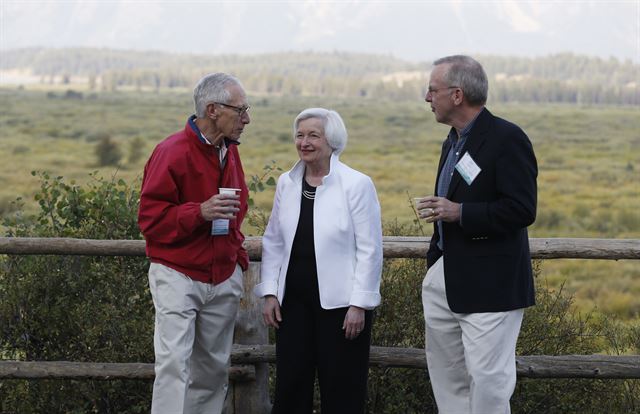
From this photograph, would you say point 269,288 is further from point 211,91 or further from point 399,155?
point 399,155

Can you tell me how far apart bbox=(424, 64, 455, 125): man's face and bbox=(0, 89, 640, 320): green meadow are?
860cm

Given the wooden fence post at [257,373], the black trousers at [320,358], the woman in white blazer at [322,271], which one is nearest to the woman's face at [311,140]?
the woman in white blazer at [322,271]

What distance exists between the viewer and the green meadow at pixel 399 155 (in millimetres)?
25266

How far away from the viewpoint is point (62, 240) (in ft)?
13.9

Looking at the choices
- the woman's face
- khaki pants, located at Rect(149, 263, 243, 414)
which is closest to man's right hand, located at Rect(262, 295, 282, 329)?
khaki pants, located at Rect(149, 263, 243, 414)

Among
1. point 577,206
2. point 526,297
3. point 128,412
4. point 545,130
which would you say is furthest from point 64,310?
point 545,130

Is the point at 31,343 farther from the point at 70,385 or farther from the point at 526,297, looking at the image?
the point at 526,297

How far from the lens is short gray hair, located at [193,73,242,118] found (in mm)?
3367

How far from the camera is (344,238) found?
136 inches

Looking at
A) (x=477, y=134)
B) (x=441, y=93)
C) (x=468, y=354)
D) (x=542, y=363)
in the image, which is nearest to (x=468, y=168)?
(x=477, y=134)

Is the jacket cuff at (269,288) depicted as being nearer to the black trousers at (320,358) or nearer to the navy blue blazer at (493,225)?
the black trousers at (320,358)

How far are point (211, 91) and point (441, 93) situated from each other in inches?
34.0

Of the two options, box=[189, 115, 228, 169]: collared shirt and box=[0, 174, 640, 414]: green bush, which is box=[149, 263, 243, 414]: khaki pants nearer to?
box=[189, 115, 228, 169]: collared shirt

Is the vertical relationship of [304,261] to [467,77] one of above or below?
below
